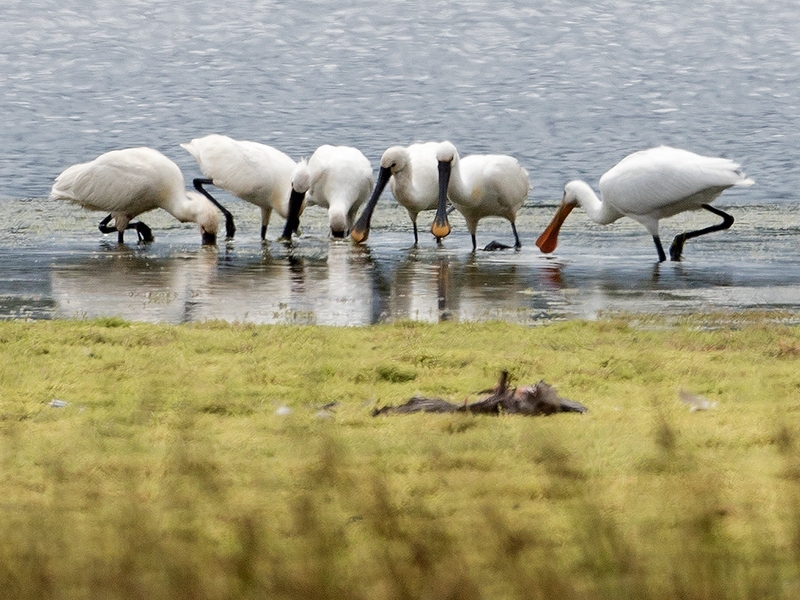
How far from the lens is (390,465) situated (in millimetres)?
4785

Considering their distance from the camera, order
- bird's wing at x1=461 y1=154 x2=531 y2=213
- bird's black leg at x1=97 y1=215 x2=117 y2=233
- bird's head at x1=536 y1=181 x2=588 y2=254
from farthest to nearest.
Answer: bird's black leg at x1=97 y1=215 x2=117 y2=233 → bird's wing at x1=461 y1=154 x2=531 y2=213 → bird's head at x1=536 y1=181 x2=588 y2=254

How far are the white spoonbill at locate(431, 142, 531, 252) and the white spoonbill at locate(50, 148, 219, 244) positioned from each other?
2759 mm

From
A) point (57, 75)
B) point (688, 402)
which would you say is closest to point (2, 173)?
point (57, 75)

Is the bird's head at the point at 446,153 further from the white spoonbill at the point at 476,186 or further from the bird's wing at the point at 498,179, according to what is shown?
the bird's wing at the point at 498,179

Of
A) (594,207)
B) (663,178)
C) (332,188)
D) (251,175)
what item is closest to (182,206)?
(251,175)

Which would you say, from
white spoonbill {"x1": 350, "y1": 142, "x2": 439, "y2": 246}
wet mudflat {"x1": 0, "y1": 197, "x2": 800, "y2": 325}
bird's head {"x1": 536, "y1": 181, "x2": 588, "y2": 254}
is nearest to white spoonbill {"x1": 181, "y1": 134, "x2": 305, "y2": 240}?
wet mudflat {"x1": 0, "y1": 197, "x2": 800, "y2": 325}

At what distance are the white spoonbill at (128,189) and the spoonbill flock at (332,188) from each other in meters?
0.01

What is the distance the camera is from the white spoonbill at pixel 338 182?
55.3ft

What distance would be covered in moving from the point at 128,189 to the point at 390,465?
40.0 ft

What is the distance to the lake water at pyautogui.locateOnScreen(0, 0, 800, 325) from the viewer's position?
10812 mm

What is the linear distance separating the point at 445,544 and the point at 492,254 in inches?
476

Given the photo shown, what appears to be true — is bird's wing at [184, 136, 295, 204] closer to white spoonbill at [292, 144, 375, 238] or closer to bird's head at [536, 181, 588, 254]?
white spoonbill at [292, 144, 375, 238]

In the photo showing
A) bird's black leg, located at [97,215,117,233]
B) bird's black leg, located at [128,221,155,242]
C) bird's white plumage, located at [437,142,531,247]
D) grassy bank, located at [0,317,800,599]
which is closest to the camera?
grassy bank, located at [0,317,800,599]

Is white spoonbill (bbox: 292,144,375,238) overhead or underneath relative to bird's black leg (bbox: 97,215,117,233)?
overhead
